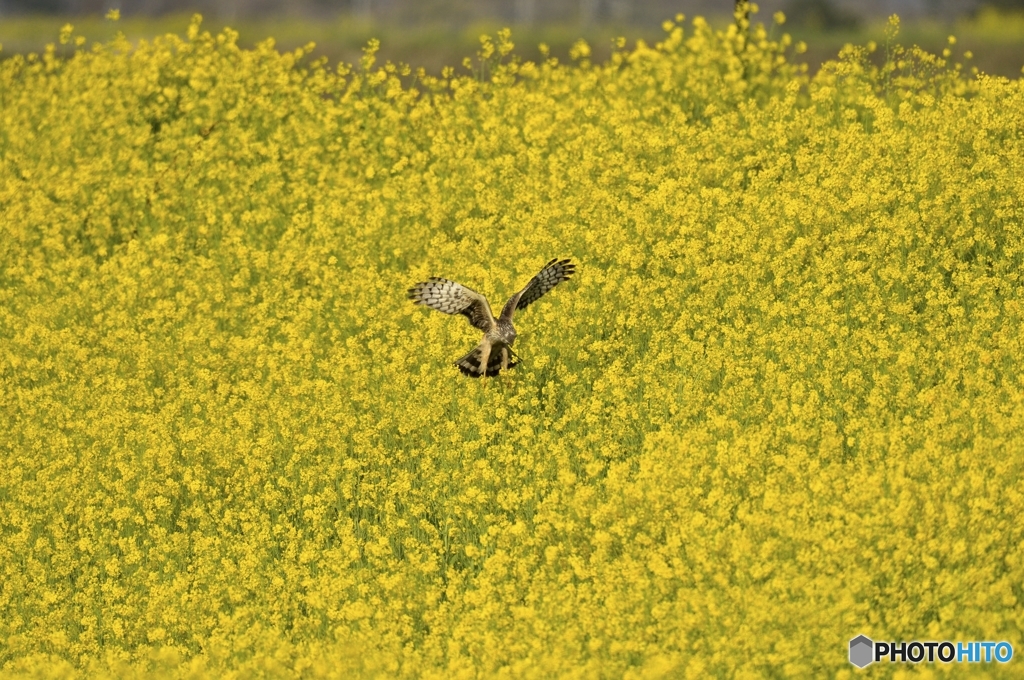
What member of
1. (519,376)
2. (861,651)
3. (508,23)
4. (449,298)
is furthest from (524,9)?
(861,651)

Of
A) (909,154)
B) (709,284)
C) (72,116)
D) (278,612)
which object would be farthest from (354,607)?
(72,116)

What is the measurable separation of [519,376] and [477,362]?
1.03 ft

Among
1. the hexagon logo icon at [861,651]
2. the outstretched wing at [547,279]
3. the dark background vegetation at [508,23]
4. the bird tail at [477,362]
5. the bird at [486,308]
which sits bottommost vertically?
the hexagon logo icon at [861,651]

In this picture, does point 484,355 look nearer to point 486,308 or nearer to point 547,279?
point 486,308

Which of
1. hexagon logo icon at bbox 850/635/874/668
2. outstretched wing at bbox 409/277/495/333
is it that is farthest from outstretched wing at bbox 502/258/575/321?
hexagon logo icon at bbox 850/635/874/668

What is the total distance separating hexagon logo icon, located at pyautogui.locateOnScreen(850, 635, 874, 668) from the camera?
6301 millimetres

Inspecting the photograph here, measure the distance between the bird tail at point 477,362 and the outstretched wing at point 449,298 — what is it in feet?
0.73

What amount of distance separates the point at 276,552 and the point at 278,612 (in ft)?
1.79

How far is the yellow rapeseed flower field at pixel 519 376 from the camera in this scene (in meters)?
6.85

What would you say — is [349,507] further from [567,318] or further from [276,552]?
[567,318]

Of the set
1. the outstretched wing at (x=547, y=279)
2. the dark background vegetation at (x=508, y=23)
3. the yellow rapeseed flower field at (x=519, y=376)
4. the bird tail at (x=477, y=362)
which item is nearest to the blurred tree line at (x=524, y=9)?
the dark background vegetation at (x=508, y=23)

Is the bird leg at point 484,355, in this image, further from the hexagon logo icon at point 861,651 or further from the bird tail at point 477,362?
the hexagon logo icon at point 861,651

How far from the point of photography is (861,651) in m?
6.34

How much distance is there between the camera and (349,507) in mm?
8133
